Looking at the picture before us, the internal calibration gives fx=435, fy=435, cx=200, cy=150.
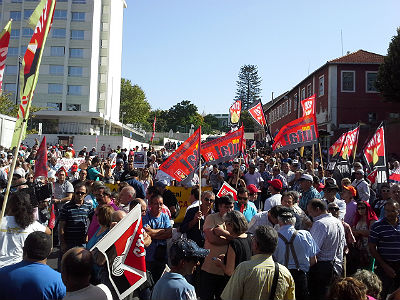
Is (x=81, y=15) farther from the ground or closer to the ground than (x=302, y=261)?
farther from the ground

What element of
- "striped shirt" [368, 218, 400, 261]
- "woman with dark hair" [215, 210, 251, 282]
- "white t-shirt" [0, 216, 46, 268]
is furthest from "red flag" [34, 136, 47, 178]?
"striped shirt" [368, 218, 400, 261]

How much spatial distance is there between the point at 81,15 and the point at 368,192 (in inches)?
2252

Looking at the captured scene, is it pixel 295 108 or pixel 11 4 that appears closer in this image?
pixel 295 108

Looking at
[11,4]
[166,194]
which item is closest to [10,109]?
[11,4]

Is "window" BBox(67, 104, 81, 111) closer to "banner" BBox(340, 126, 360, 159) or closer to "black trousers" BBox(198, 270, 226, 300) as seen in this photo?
"banner" BBox(340, 126, 360, 159)

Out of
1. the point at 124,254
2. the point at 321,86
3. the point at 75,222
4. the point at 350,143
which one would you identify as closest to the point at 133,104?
the point at 321,86

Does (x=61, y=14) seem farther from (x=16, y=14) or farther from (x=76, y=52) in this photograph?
(x=16, y=14)

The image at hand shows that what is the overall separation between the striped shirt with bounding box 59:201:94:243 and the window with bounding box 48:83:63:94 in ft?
186

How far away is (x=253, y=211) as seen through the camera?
7246 millimetres

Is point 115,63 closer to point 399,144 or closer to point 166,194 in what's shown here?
point 399,144

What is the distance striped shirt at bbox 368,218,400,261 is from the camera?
5953 mm

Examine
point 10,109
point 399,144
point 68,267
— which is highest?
point 10,109

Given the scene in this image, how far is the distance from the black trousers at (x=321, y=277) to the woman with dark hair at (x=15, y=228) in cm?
350

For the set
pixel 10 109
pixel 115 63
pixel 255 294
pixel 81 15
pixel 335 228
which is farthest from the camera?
pixel 115 63
